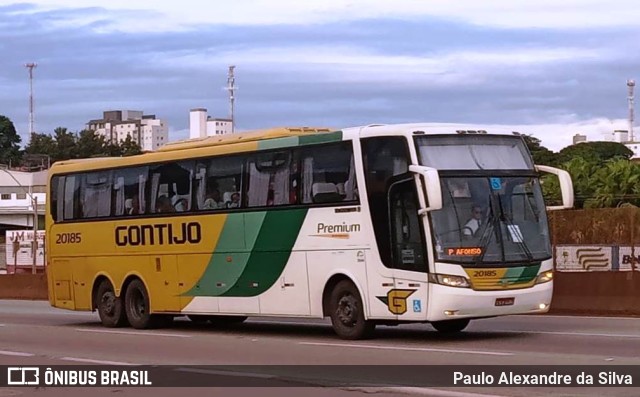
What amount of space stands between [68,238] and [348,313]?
8.89 m

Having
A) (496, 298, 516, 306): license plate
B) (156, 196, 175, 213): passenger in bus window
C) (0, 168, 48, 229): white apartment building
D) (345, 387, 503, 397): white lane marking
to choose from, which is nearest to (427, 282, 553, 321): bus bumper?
(496, 298, 516, 306): license plate

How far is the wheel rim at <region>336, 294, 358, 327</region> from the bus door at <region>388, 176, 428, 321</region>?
861mm

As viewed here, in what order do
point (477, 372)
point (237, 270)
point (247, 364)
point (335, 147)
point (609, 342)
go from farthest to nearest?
point (237, 270), point (335, 147), point (609, 342), point (247, 364), point (477, 372)


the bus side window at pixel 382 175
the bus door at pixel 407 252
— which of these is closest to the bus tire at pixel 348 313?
the bus door at pixel 407 252

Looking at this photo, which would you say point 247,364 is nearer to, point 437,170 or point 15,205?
point 437,170

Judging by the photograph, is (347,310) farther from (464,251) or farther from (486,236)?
(486,236)

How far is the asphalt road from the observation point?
42.7 feet

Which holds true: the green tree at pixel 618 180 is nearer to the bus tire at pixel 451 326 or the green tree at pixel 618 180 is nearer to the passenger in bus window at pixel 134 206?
the passenger in bus window at pixel 134 206

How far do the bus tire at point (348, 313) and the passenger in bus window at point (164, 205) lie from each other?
15.4 ft

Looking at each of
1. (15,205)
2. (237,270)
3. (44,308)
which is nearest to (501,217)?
(237,270)

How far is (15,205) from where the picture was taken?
8806 cm

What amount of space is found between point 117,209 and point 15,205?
220ft

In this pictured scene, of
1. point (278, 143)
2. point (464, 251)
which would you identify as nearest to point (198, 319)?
point (278, 143)

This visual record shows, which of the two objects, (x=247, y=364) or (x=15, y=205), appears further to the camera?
(x=15, y=205)
